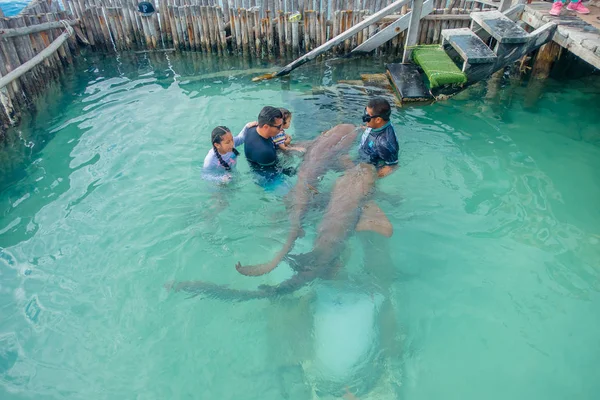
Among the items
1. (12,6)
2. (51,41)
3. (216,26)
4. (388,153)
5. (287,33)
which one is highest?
(12,6)

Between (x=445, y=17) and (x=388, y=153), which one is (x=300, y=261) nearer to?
(x=388, y=153)

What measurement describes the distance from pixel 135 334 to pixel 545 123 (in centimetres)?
875

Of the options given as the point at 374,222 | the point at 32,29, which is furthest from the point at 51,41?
the point at 374,222

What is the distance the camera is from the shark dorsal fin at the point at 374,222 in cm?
561

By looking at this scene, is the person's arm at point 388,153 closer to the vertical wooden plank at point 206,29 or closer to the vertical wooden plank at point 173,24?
the vertical wooden plank at point 206,29

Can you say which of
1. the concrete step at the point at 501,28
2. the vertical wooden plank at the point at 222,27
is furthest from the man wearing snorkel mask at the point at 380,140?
the vertical wooden plank at the point at 222,27

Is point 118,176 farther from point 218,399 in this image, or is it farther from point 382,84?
point 382,84

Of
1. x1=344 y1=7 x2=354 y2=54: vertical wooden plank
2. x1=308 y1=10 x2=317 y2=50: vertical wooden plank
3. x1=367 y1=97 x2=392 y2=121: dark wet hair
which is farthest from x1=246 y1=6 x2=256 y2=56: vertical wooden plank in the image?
x1=367 y1=97 x2=392 y2=121: dark wet hair

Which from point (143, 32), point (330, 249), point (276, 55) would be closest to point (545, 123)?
point (330, 249)

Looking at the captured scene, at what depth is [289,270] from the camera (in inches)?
203

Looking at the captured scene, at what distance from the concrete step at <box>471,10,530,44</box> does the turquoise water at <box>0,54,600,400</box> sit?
156 cm

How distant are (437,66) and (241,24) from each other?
6.11m

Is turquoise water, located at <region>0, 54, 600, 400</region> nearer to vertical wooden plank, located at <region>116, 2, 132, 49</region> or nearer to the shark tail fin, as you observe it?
the shark tail fin

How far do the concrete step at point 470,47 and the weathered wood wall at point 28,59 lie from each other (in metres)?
9.76
